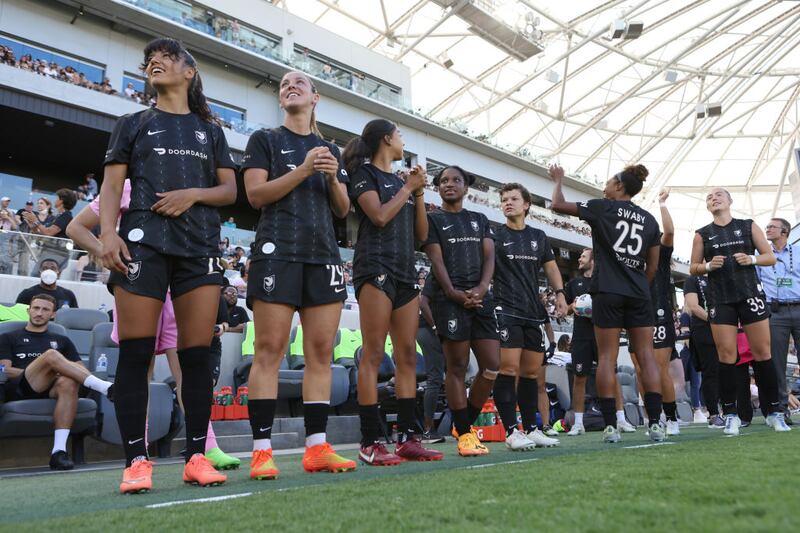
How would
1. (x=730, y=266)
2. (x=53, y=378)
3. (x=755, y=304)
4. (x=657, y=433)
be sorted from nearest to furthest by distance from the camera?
(x=657, y=433) < (x=53, y=378) < (x=755, y=304) < (x=730, y=266)

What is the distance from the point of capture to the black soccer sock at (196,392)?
2814 millimetres

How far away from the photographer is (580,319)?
6.98 metres

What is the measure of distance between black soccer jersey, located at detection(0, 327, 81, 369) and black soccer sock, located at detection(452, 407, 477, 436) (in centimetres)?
288

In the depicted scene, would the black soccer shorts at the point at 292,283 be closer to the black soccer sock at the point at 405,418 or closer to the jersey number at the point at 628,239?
the black soccer sock at the point at 405,418

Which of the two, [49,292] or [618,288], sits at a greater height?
[49,292]

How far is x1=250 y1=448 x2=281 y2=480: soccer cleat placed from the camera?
9.38ft

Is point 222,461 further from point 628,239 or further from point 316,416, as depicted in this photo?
point 628,239

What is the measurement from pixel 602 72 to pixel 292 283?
32809 millimetres

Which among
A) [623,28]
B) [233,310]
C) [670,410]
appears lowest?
[670,410]

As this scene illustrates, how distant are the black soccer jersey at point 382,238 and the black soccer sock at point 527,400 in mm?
1705

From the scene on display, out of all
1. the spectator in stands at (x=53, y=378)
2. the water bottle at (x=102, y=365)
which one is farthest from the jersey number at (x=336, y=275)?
the water bottle at (x=102, y=365)

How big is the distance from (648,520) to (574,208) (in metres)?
3.37

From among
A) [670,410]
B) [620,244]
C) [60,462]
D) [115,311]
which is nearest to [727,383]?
[670,410]

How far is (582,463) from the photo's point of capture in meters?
2.94
